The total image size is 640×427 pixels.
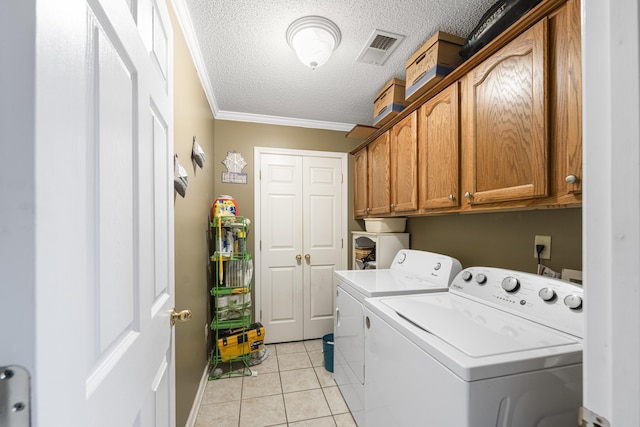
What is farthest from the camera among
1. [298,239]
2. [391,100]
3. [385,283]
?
[298,239]

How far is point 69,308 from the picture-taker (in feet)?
1.25

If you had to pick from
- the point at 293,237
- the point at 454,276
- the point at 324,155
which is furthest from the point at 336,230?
the point at 454,276

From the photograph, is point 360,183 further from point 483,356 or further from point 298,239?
point 483,356

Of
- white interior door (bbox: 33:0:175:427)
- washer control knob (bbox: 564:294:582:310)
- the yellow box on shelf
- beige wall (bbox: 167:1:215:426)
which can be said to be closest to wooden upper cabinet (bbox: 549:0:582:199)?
washer control knob (bbox: 564:294:582:310)

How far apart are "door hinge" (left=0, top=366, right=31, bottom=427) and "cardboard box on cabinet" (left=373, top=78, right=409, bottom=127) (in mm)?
2191

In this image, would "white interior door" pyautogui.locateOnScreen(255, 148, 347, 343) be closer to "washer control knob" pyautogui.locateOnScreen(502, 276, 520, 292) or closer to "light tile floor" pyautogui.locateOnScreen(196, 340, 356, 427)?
"light tile floor" pyautogui.locateOnScreen(196, 340, 356, 427)

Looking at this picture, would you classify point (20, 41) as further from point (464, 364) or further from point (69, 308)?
point (464, 364)

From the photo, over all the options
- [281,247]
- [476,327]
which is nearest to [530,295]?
[476,327]

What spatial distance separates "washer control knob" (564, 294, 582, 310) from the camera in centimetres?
97

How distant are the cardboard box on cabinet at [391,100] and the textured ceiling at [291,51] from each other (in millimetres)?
66

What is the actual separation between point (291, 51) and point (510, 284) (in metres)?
1.89

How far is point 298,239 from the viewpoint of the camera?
2.91m

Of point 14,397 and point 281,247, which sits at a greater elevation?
point 14,397

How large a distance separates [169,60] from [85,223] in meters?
1.00
